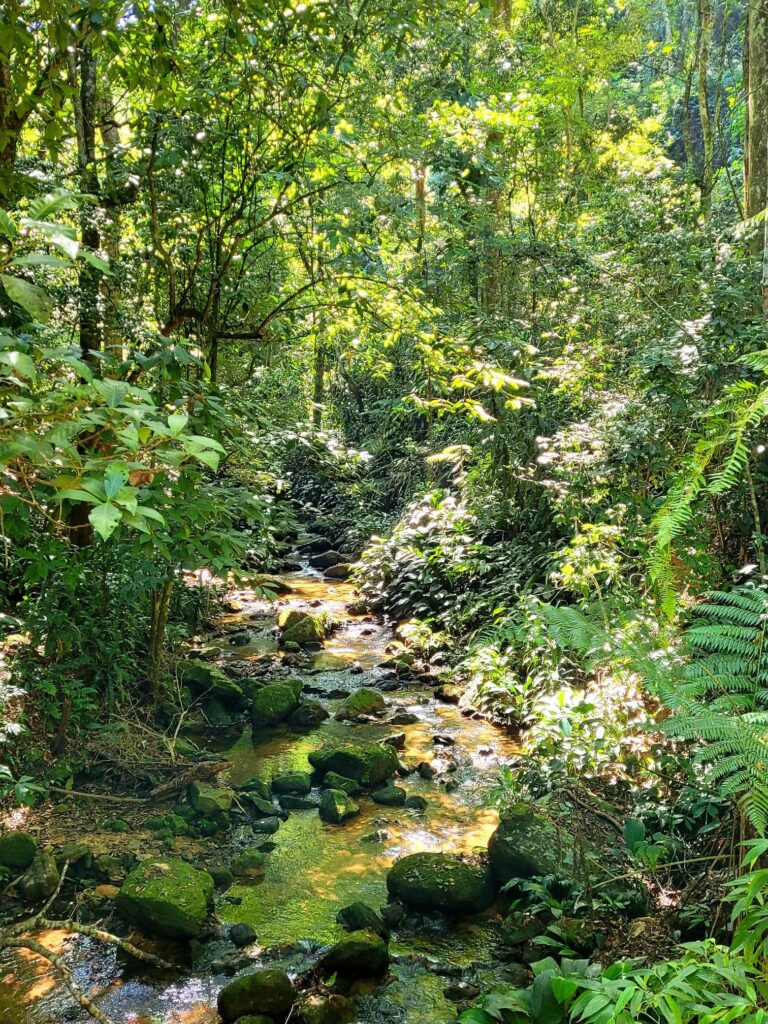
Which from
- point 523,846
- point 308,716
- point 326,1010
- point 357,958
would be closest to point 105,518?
point 326,1010

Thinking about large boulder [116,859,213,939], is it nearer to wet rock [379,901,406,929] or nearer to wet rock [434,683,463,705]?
wet rock [379,901,406,929]

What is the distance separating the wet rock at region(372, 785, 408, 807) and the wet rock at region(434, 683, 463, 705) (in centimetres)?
196

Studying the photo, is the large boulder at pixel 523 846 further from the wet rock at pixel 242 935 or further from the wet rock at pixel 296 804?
the wet rock at pixel 296 804

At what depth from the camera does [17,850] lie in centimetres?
436

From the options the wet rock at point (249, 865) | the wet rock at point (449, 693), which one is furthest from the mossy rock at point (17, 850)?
the wet rock at point (449, 693)

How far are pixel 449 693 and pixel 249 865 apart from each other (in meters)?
3.24

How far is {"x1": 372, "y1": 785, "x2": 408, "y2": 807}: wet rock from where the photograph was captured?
5.52 metres

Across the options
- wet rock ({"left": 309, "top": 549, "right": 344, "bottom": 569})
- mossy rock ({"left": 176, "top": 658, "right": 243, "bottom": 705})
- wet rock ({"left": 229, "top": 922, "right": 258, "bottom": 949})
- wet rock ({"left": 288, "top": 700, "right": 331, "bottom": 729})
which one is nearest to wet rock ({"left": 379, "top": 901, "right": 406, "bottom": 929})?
wet rock ({"left": 229, "top": 922, "right": 258, "bottom": 949})

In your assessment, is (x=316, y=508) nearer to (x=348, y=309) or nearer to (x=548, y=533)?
(x=548, y=533)

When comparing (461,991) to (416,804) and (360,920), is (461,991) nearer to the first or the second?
(360,920)

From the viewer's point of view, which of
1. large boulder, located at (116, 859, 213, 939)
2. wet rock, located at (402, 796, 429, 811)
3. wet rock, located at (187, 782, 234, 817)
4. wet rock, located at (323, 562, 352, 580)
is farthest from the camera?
wet rock, located at (323, 562, 352, 580)

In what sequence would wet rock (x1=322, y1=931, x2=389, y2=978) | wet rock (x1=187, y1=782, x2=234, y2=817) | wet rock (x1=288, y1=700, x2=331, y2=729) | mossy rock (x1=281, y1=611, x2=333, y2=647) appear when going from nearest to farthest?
wet rock (x1=322, y1=931, x2=389, y2=978) < wet rock (x1=187, y1=782, x2=234, y2=817) < wet rock (x1=288, y1=700, x2=331, y2=729) < mossy rock (x1=281, y1=611, x2=333, y2=647)

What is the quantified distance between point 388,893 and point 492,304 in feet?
23.3

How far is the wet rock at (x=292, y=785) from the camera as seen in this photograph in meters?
5.63
